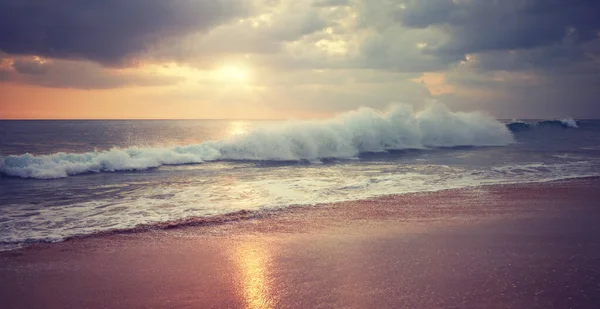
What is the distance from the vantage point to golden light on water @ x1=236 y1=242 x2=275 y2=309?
4.57 metres

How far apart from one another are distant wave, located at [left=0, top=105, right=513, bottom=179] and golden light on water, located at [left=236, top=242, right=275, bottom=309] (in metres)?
14.0

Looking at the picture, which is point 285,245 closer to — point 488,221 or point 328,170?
point 488,221

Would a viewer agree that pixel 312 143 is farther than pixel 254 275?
Yes

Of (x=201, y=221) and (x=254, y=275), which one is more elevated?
(x=201, y=221)

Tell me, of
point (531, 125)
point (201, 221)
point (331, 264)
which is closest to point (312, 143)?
point (201, 221)

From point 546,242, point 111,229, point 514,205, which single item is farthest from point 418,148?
point 111,229

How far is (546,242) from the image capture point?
21.9 ft

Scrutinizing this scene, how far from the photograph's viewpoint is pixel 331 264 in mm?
5676

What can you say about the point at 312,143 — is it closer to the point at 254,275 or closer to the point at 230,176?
the point at 230,176

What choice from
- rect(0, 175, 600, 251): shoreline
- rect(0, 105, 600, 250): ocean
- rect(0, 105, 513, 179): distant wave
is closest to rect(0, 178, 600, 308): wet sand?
rect(0, 175, 600, 251): shoreline

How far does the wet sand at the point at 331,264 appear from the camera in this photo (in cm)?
461

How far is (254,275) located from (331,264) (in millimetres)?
1141

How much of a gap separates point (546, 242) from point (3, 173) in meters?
20.6

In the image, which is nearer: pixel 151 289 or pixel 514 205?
pixel 151 289
